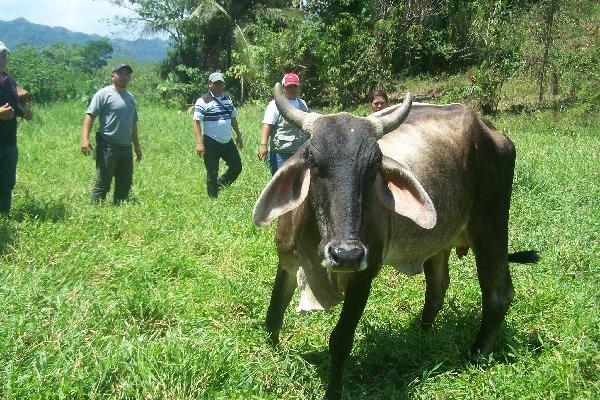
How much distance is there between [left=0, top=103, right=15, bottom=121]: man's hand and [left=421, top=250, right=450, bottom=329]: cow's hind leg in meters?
3.88

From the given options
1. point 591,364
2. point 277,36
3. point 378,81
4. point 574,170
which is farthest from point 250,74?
point 591,364

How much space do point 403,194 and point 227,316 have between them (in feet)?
5.12

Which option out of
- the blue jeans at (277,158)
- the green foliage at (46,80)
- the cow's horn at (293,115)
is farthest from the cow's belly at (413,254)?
the green foliage at (46,80)

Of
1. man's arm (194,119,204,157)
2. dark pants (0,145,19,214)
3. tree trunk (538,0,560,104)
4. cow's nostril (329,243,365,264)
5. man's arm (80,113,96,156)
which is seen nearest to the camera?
cow's nostril (329,243,365,264)

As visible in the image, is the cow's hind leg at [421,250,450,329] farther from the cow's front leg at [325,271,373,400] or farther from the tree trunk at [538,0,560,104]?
the tree trunk at [538,0,560,104]

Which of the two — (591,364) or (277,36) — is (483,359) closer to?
(591,364)

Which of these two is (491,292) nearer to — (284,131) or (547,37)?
(284,131)

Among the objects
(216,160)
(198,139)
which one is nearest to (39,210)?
(198,139)

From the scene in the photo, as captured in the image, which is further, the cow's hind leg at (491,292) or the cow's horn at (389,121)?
the cow's hind leg at (491,292)

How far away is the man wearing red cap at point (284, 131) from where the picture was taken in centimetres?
629

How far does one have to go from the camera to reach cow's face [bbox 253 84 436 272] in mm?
2730

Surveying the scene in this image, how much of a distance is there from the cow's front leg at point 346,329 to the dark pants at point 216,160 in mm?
4307

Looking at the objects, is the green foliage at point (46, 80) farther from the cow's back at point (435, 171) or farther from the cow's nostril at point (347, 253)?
the cow's nostril at point (347, 253)

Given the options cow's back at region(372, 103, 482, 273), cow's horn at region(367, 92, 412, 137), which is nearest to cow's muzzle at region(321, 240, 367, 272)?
cow's horn at region(367, 92, 412, 137)
